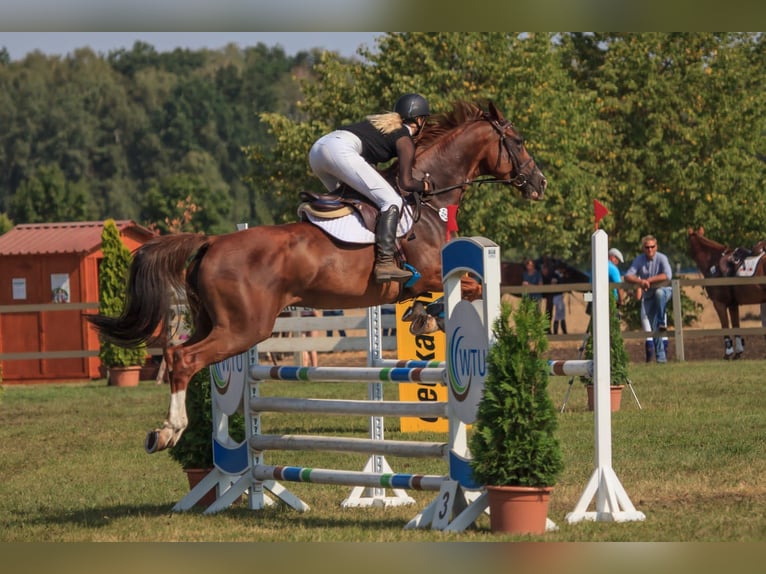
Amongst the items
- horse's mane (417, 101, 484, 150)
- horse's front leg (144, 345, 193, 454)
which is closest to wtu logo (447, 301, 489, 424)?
horse's front leg (144, 345, 193, 454)

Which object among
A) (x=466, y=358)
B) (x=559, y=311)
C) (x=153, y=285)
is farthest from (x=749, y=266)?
(x=153, y=285)

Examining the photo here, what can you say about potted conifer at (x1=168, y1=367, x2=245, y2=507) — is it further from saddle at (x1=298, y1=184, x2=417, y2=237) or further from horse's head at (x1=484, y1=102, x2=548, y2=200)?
horse's head at (x1=484, y1=102, x2=548, y2=200)

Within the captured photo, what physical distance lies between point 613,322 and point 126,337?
19.7ft

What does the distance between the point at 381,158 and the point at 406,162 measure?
0.55 feet

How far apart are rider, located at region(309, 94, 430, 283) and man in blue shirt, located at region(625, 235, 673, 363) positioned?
10.9 metres

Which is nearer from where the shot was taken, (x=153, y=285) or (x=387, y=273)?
(x=153, y=285)

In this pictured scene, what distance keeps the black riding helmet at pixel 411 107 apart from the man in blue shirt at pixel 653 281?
1089 cm

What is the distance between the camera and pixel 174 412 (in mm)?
6477

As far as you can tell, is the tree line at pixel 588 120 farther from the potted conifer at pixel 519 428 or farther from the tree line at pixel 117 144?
the tree line at pixel 117 144

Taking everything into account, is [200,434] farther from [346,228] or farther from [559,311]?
[559,311]

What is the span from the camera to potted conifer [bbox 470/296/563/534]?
5.76 m

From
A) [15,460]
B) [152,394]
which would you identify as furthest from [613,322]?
[152,394]

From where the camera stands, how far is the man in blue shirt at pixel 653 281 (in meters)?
17.9

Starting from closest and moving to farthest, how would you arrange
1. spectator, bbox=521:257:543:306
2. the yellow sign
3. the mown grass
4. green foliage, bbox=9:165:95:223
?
the mown grass < the yellow sign < spectator, bbox=521:257:543:306 < green foliage, bbox=9:165:95:223
